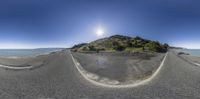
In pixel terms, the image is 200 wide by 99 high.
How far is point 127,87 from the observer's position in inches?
747

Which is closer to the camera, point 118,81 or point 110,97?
point 110,97

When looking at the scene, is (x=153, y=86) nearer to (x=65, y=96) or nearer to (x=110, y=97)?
(x=110, y=97)

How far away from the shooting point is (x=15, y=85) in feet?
66.3

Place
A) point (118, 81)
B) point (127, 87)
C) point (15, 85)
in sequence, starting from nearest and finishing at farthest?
point (127, 87), point (15, 85), point (118, 81)

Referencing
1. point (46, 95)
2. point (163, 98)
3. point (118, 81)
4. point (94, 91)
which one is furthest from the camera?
point (118, 81)

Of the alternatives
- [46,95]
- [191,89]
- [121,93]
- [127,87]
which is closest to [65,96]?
[46,95]

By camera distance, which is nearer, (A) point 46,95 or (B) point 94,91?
(A) point 46,95

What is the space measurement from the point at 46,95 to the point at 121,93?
5363 mm

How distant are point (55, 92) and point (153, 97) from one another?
7.12 m

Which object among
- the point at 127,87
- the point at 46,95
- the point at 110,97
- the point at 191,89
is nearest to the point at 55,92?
the point at 46,95

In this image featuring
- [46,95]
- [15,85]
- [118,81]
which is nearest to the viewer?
[46,95]

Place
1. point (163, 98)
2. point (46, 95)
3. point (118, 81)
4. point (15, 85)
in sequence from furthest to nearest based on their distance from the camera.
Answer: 1. point (118, 81)
2. point (15, 85)
3. point (46, 95)
4. point (163, 98)

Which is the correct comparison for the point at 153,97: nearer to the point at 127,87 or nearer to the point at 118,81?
the point at 127,87

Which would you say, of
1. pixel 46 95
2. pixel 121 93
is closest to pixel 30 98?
pixel 46 95
